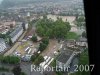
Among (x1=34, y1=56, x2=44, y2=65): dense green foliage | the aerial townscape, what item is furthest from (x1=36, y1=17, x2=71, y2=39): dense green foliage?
(x1=34, y1=56, x2=44, y2=65): dense green foliage

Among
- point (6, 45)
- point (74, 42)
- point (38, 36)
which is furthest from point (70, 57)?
point (6, 45)

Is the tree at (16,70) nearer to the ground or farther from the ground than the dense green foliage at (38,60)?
nearer to the ground

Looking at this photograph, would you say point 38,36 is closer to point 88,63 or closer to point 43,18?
point 43,18

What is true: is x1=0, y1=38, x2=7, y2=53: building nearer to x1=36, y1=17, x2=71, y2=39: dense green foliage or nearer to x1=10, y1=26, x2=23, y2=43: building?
x1=10, y1=26, x2=23, y2=43: building

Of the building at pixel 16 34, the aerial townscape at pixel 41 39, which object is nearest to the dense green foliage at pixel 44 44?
the aerial townscape at pixel 41 39

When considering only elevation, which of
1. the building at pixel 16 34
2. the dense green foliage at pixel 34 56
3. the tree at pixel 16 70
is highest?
the building at pixel 16 34

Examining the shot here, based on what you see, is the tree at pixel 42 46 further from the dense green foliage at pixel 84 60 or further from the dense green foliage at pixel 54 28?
the dense green foliage at pixel 84 60

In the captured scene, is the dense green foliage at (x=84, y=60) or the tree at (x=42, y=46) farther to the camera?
the tree at (x=42, y=46)

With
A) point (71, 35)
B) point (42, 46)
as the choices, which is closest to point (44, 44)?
point (42, 46)
